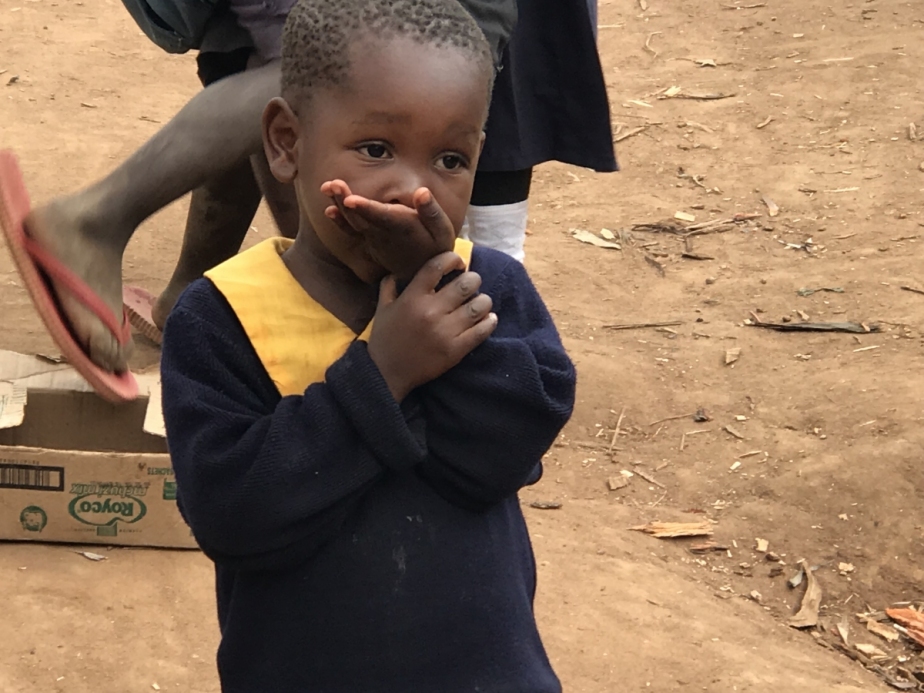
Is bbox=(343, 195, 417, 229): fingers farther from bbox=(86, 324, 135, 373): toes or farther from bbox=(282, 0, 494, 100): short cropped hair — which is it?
bbox=(86, 324, 135, 373): toes

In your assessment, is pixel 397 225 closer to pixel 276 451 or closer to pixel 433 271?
pixel 433 271

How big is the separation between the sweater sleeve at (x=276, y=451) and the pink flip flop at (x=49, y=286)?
1.13 metres

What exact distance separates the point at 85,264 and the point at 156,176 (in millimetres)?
320

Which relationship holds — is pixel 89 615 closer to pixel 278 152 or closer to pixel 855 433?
pixel 278 152

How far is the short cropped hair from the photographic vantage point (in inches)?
61.6

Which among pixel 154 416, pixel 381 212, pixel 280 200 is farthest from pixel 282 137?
pixel 154 416

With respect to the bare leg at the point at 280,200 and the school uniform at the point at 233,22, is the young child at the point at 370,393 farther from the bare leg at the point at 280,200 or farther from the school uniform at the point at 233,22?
the bare leg at the point at 280,200

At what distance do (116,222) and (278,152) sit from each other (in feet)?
4.51

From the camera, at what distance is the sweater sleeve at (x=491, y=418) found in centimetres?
160

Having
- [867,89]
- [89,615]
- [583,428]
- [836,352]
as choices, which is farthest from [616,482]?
[867,89]

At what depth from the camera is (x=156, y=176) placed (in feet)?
9.80

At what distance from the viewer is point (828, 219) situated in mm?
6492

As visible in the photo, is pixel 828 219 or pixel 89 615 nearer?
pixel 89 615

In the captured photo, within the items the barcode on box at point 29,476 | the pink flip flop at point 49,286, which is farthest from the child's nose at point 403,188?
the barcode on box at point 29,476
